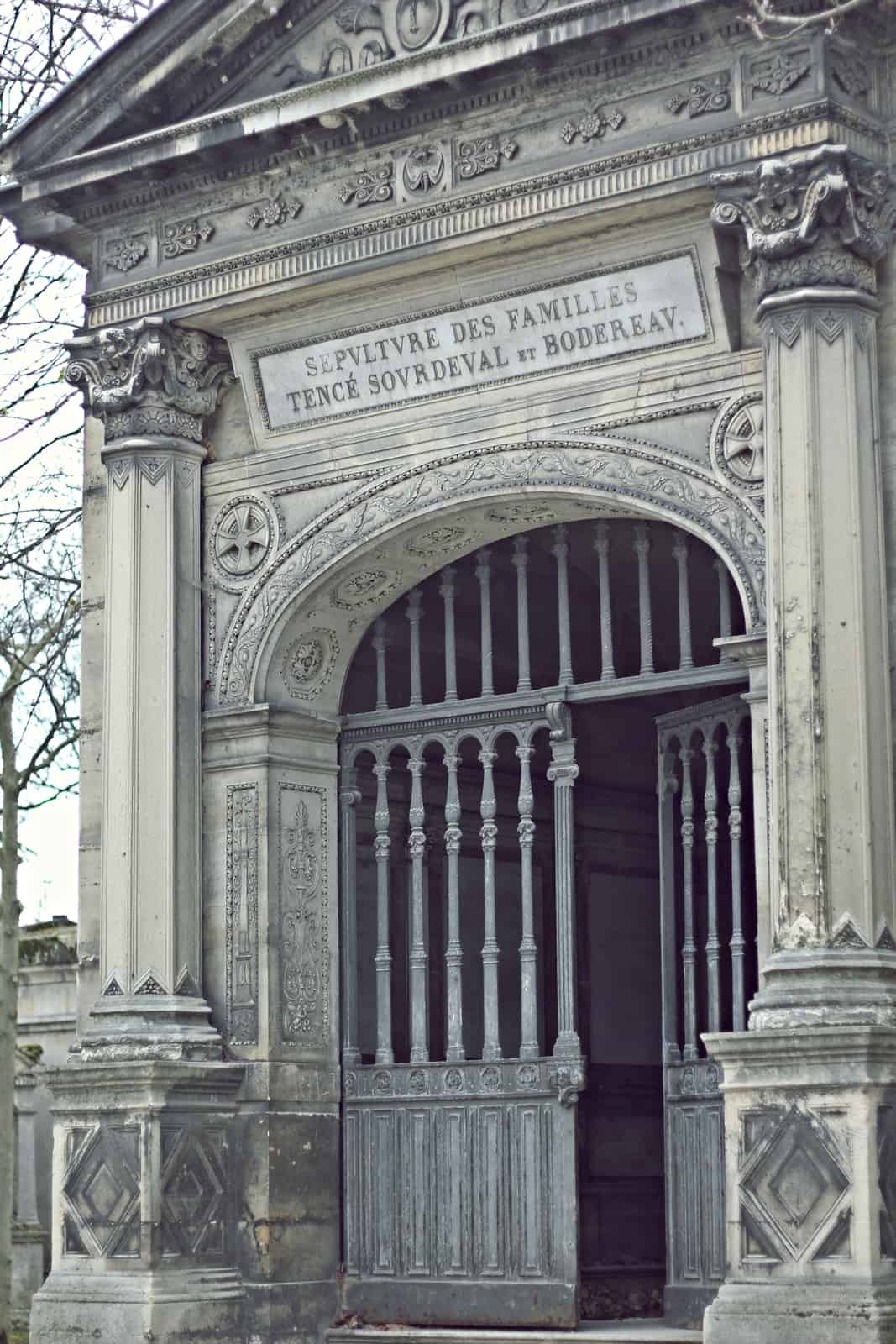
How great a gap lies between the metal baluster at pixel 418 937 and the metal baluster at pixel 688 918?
4.64 feet

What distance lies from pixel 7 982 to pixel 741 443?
372 inches

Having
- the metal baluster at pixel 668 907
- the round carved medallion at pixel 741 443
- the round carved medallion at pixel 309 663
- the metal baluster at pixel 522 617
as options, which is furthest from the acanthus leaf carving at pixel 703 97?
the round carved medallion at pixel 309 663

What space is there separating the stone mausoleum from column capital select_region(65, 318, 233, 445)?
26mm

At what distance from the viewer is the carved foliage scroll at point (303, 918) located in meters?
13.6

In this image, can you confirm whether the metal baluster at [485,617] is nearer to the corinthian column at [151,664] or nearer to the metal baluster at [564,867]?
the metal baluster at [564,867]

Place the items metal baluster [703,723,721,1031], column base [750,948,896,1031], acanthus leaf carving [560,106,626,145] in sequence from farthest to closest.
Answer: metal baluster [703,723,721,1031] → acanthus leaf carving [560,106,626,145] → column base [750,948,896,1031]

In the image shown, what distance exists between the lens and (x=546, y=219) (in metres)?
12.5

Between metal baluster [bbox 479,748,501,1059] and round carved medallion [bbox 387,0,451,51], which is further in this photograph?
metal baluster [bbox 479,748,501,1059]

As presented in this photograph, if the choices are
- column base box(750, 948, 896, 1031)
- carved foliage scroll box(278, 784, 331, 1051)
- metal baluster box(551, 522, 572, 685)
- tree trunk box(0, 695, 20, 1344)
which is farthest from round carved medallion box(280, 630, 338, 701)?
tree trunk box(0, 695, 20, 1344)

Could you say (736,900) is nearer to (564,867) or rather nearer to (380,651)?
(564,867)

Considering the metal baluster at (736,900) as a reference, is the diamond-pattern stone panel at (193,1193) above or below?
below

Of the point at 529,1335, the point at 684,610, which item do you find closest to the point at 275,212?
the point at 684,610

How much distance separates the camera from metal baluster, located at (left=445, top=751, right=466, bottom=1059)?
44.2 feet

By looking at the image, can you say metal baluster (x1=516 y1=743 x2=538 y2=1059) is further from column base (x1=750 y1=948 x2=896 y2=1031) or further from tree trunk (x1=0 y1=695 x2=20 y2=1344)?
tree trunk (x1=0 y1=695 x2=20 y2=1344)
